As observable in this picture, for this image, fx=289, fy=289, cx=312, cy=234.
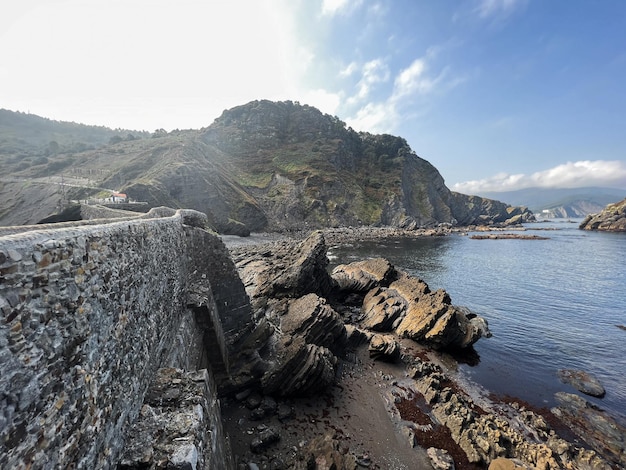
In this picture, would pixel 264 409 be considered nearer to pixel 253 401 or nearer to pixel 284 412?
pixel 253 401

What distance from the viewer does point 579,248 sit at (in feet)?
244

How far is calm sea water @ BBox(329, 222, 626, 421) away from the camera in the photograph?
18.9 metres

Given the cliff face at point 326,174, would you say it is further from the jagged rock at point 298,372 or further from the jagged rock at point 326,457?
the jagged rock at point 326,457

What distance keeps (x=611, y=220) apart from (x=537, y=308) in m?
133

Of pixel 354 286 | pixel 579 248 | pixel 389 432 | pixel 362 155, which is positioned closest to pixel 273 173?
pixel 362 155

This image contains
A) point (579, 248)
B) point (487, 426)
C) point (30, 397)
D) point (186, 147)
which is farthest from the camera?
point (186, 147)

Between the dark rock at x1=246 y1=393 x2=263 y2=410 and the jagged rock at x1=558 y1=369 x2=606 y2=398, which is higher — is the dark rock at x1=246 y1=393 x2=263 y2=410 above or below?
above

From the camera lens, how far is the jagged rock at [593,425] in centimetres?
1333

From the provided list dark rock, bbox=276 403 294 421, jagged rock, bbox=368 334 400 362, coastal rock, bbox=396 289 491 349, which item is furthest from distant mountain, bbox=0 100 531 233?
coastal rock, bbox=396 289 491 349

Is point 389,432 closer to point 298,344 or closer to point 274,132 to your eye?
point 298,344

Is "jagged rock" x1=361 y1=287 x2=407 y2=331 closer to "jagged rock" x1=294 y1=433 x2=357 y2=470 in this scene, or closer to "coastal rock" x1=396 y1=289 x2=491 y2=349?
"coastal rock" x1=396 y1=289 x2=491 y2=349

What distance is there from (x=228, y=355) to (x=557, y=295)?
4012cm

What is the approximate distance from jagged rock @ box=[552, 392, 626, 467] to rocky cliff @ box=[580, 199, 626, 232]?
473 feet

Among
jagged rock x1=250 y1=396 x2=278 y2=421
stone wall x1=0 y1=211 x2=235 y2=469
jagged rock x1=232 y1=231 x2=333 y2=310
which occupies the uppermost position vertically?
stone wall x1=0 y1=211 x2=235 y2=469
